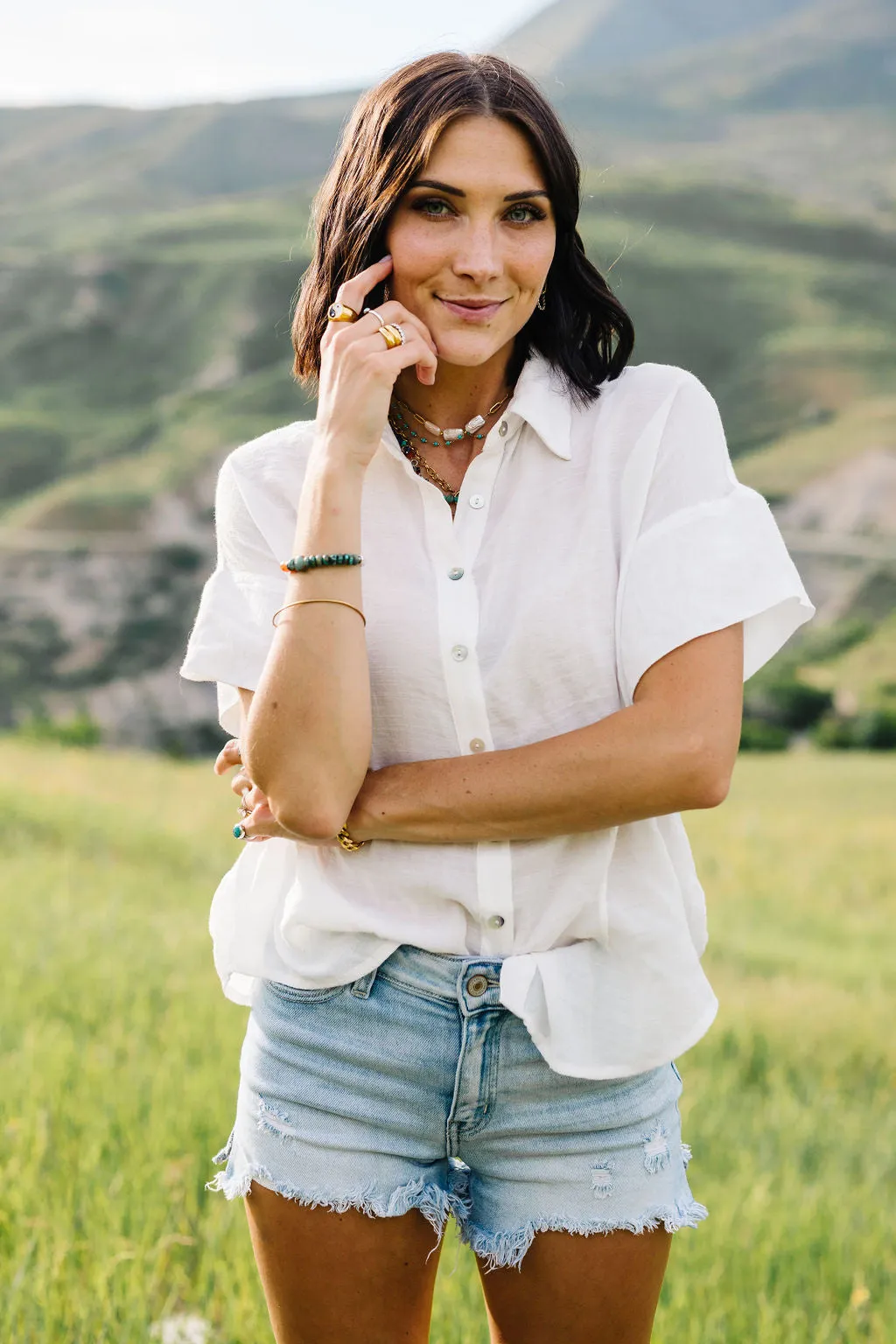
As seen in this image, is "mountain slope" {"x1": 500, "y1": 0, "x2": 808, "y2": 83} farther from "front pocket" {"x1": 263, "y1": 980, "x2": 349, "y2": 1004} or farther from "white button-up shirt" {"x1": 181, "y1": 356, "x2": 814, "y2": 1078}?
"front pocket" {"x1": 263, "y1": 980, "x2": 349, "y2": 1004}

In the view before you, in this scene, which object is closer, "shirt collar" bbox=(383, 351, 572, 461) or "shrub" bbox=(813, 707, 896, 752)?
"shirt collar" bbox=(383, 351, 572, 461)

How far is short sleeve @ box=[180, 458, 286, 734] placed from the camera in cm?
189

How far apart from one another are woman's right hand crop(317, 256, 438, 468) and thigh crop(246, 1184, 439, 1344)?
3.30 feet

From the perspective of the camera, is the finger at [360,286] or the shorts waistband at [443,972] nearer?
the shorts waistband at [443,972]

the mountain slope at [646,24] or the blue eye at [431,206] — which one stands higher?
the blue eye at [431,206]

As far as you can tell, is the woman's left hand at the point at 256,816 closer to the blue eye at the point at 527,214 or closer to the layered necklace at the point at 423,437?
the layered necklace at the point at 423,437

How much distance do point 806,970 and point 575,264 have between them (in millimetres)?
6392

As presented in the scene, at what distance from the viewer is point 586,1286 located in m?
1.78

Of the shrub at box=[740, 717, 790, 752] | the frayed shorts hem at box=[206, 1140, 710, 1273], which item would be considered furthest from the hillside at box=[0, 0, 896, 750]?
the frayed shorts hem at box=[206, 1140, 710, 1273]

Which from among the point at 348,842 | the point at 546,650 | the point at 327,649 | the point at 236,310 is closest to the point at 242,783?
the point at 348,842

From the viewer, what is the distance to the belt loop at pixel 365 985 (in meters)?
1.81

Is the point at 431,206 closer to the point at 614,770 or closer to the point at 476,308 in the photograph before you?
the point at 476,308

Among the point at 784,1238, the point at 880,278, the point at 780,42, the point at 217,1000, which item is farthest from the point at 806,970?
the point at 780,42

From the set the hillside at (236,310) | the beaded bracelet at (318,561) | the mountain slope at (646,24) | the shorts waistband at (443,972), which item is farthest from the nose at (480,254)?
the mountain slope at (646,24)
